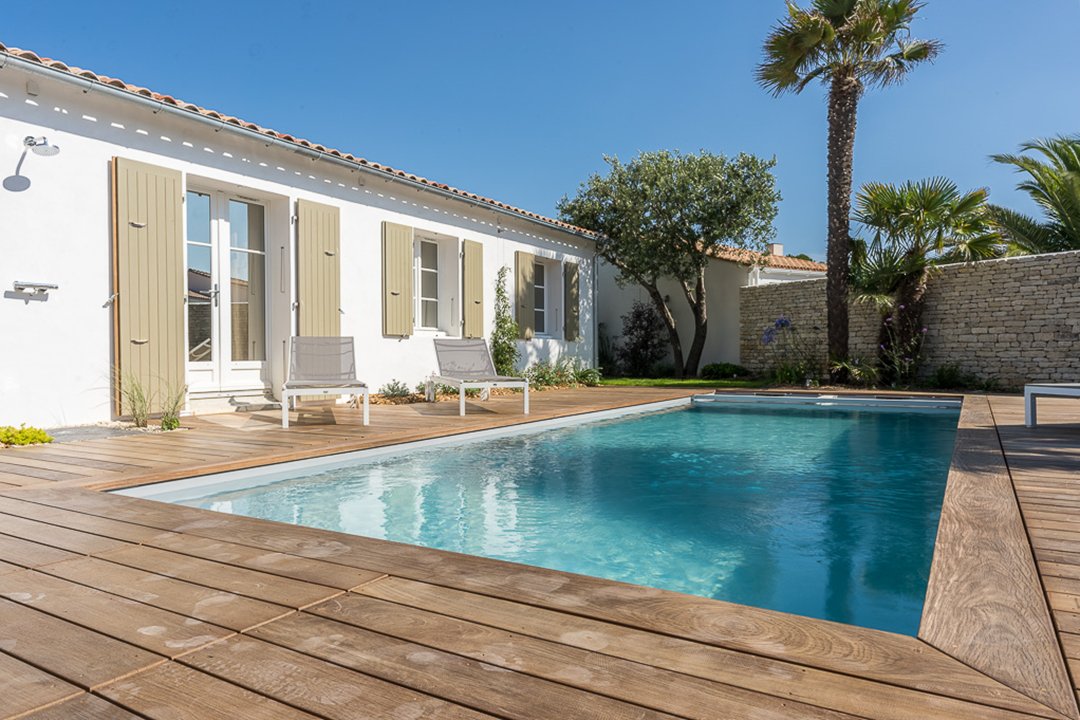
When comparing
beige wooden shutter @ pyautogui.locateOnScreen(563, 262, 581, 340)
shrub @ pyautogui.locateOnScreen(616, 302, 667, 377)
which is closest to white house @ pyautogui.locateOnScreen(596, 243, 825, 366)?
shrub @ pyautogui.locateOnScreen(616, 302, 667, 377)

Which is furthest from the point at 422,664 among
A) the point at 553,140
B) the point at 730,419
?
the point at 553,140

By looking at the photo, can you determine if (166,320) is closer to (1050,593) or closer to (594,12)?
(1050,593)

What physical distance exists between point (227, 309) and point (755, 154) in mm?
10102

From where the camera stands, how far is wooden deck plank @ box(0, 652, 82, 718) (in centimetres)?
128

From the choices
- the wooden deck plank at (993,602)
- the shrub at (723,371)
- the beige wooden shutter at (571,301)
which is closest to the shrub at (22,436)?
the wooden deck plank at (993,602)

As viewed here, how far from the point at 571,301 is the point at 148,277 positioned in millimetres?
7759

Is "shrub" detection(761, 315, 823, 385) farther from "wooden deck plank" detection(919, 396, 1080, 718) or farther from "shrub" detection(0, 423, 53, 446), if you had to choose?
"shrub" detection(0, 423, 53, 446)

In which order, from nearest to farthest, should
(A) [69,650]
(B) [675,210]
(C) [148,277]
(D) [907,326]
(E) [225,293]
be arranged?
(A) [69,650] → (C) [148,277] → (E) [225,293] → (D) [907,326] → (B) [675,210]

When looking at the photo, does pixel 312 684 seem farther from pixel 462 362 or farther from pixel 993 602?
pixel 462 362

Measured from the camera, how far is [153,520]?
2738 mm

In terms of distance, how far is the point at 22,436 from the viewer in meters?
4.86

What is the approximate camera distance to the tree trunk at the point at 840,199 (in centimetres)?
1080

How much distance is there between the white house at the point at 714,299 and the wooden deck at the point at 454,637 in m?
12.6

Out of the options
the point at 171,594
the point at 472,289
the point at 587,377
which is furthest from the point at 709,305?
the point at 171,594
